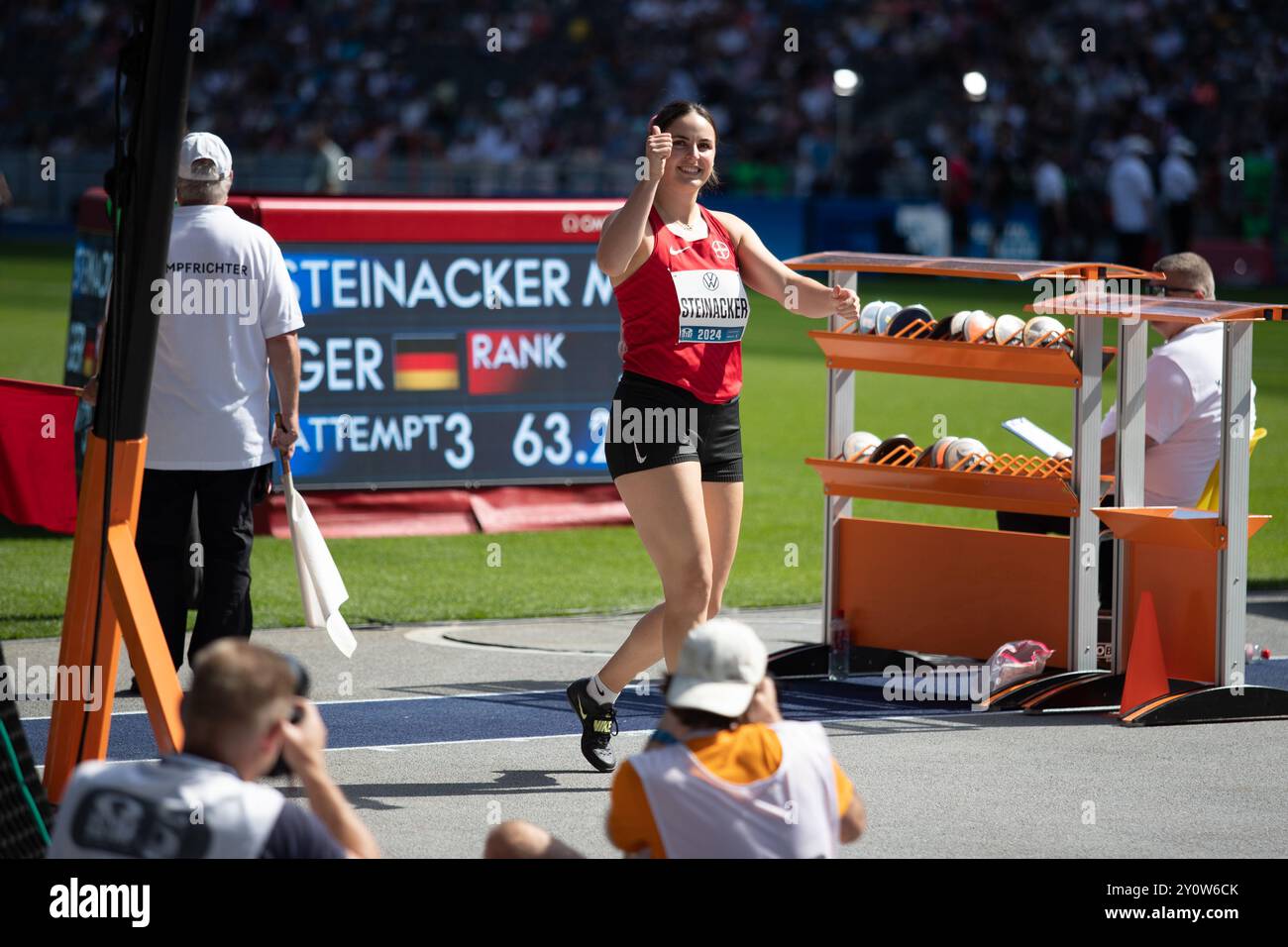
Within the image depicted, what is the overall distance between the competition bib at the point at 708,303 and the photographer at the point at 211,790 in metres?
3.19

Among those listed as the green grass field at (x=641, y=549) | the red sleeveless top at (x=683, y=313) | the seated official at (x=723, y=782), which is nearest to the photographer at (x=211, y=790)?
the seated official at (x=723, y=782)

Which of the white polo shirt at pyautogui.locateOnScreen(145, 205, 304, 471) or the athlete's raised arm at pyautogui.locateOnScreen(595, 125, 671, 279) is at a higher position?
the athlete's raised arm at pyautogui.locateOnScreen(595, 125, 671, 279)

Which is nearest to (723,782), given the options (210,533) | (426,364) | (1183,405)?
(210,533)

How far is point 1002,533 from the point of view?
8.20 m

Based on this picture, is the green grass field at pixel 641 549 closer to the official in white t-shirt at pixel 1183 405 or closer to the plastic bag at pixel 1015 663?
the plastic bag at pixel 1015 663

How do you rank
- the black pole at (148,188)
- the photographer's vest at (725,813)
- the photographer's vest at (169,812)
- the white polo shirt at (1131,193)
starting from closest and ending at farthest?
the photographer's vest at (169,812)
the photographer's vest at (725,813)
the black pole at (148,188)
the white polo shirt at (1131,193)

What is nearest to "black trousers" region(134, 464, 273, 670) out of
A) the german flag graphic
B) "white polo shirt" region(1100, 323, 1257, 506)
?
"white polo shirt" region(1100, 323, 1257, 506)

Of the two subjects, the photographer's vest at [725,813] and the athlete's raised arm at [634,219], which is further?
the athlete's raised arm at [634,219]

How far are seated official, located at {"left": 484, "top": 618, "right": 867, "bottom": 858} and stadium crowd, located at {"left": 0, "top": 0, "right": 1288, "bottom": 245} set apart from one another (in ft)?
83.2

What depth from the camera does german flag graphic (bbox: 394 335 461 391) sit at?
12.0 metres

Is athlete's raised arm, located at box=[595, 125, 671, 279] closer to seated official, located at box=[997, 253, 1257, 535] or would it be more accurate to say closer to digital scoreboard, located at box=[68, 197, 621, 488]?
seated official, located at box=[997, 253, 1257, 535]

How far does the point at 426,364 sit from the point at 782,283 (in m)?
5.38

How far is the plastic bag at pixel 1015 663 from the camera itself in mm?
7965
